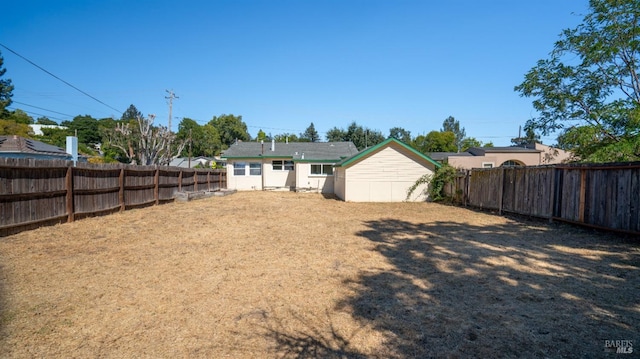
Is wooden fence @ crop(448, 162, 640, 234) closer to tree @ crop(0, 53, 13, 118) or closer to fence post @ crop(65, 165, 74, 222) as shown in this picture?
fence post @ crop(65, 165, 74, 222)

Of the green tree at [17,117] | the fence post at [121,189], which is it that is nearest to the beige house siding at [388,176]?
the fence post at [121,189]

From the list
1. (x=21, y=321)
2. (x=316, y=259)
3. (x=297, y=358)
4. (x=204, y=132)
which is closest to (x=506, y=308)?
(x=297, y=358)

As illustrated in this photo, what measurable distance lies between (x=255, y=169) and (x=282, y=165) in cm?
224

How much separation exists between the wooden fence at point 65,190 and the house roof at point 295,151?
1137cm

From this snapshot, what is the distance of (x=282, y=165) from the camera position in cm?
2472

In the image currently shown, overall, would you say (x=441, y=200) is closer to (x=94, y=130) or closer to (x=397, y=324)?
(x=397, y=324)

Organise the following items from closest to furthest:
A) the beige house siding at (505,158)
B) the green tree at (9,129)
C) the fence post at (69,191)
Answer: the fence post at (69,191)
the beige house siding at (505,158)
the green tree at (9,129)

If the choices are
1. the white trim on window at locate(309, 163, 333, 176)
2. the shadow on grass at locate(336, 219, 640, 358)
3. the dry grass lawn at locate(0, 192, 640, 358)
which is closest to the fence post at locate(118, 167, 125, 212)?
the dry grass lawn at locate(0, 192, 640, 358)

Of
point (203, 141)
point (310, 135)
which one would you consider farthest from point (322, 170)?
point (203, 141)

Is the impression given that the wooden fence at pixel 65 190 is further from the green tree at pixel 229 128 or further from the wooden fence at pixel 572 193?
the green tree at pixel 229 128

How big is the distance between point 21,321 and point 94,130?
89.6 m

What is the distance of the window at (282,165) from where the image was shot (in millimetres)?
24703

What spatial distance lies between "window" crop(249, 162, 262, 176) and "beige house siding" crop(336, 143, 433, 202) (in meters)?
10.4

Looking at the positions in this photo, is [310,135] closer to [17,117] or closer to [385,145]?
[385,145]
